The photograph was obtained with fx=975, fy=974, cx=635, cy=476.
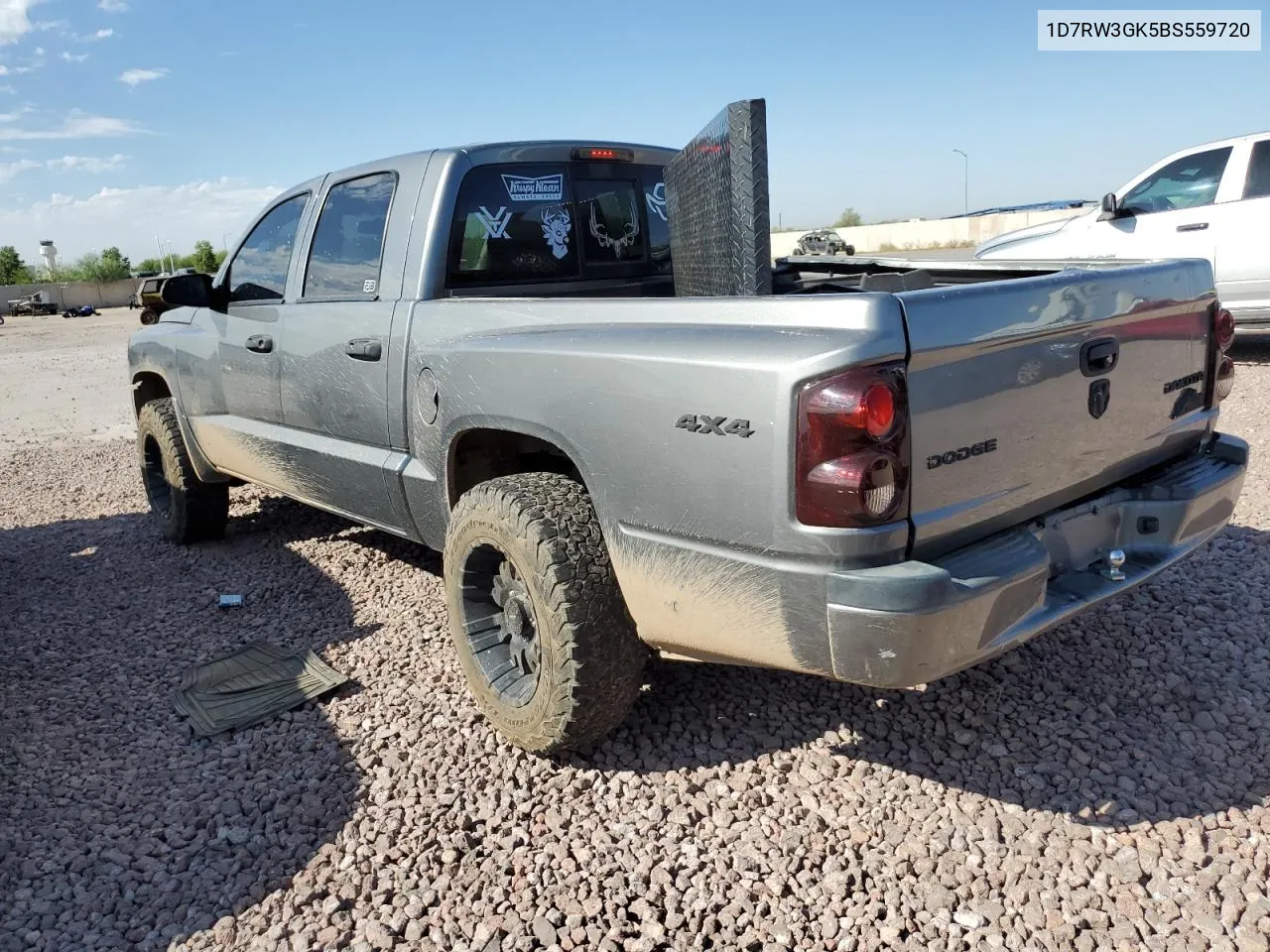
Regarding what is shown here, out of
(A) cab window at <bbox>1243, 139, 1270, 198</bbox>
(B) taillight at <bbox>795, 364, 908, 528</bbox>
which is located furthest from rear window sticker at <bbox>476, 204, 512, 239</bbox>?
(A) cab window at <bbox>1243, 139, 1270, 198</bbox>

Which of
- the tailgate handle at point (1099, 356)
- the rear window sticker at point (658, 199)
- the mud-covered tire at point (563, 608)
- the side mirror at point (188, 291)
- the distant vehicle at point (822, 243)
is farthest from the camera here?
the distant vehicle at point (822, 243)

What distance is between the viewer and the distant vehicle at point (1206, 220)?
26.5 ft

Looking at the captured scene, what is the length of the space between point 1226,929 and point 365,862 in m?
2.10

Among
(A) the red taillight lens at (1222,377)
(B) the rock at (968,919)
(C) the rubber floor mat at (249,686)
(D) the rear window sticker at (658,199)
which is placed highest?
(D) the rear window sticker at (658,199)

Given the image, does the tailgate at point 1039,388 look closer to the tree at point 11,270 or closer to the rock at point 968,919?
the rock at point 968,919

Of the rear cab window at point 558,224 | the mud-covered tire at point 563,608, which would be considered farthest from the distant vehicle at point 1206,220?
the mud-covered tire at point 563,608

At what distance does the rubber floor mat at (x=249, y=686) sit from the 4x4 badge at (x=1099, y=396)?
2.71 metres

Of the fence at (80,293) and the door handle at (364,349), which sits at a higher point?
the door handle at (364,349)

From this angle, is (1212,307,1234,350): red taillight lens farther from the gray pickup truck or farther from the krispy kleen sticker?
the krispy kleen sticker

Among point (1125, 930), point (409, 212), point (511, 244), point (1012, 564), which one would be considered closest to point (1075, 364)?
point (1012, 564)

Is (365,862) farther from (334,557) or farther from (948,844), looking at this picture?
(334,557)

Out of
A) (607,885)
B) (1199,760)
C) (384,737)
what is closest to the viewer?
(607,885)

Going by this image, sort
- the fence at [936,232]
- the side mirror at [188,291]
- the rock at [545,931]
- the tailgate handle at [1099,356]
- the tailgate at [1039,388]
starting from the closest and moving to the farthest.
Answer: the tailgate at [1039,388] < the rock at [545,931] < the tailgate handle at [1099,356] < the side mirror at [188,291] < the fence at [936,232]

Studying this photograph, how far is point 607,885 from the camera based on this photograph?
2482 millimetres
